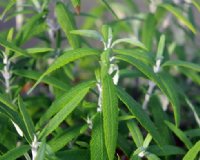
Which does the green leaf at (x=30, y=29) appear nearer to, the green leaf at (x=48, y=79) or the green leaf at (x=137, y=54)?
the green leaf at (x=48, y=79)

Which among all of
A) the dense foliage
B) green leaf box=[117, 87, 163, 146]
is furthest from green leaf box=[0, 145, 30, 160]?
green leaf box=[117, 87, 163, 146]

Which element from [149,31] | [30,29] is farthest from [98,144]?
[149,31]

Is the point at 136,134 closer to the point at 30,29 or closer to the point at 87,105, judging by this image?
the point at 87,105

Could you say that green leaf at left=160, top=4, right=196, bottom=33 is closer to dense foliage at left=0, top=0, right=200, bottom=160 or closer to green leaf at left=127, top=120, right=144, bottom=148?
dense foliage at left=0, top=0, right=200, bottom=160

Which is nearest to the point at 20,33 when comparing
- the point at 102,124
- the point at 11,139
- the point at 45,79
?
the point at 45,79

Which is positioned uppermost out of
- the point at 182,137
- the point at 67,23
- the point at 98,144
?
the point at 67,23
